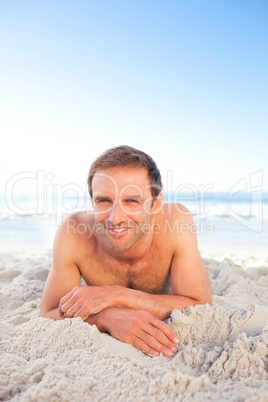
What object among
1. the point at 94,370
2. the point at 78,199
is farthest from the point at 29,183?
the point at 94,370

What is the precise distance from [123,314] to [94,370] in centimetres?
52

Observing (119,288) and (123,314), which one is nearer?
(123,314)

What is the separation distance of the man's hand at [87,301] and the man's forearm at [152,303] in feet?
0.24

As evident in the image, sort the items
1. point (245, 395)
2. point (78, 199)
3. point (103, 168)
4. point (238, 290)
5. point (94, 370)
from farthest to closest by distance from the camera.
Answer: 1. point (78, 199)
2. point (238, 290)
3. point (103, 168)
4. point (94, 370)
5. point (245, 395)

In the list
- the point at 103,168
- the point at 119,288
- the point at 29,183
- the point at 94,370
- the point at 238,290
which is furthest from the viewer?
the point at 29,183

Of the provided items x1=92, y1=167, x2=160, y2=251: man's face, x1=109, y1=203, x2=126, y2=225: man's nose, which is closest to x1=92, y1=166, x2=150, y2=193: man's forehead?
x1=92, y1=167, x2=160, y2=251: man's face

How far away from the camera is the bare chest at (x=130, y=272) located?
244 cm

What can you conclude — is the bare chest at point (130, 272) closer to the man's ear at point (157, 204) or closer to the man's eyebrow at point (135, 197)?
the man's ear at point (157, 204)

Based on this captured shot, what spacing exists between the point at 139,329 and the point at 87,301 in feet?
1.28

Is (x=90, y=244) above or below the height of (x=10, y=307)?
above

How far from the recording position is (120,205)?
7.08ft

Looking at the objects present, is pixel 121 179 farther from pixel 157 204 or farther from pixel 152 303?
pixel 152 303

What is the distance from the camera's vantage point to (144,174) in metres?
2.34

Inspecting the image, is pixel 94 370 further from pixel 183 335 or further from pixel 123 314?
pixel 183 335
